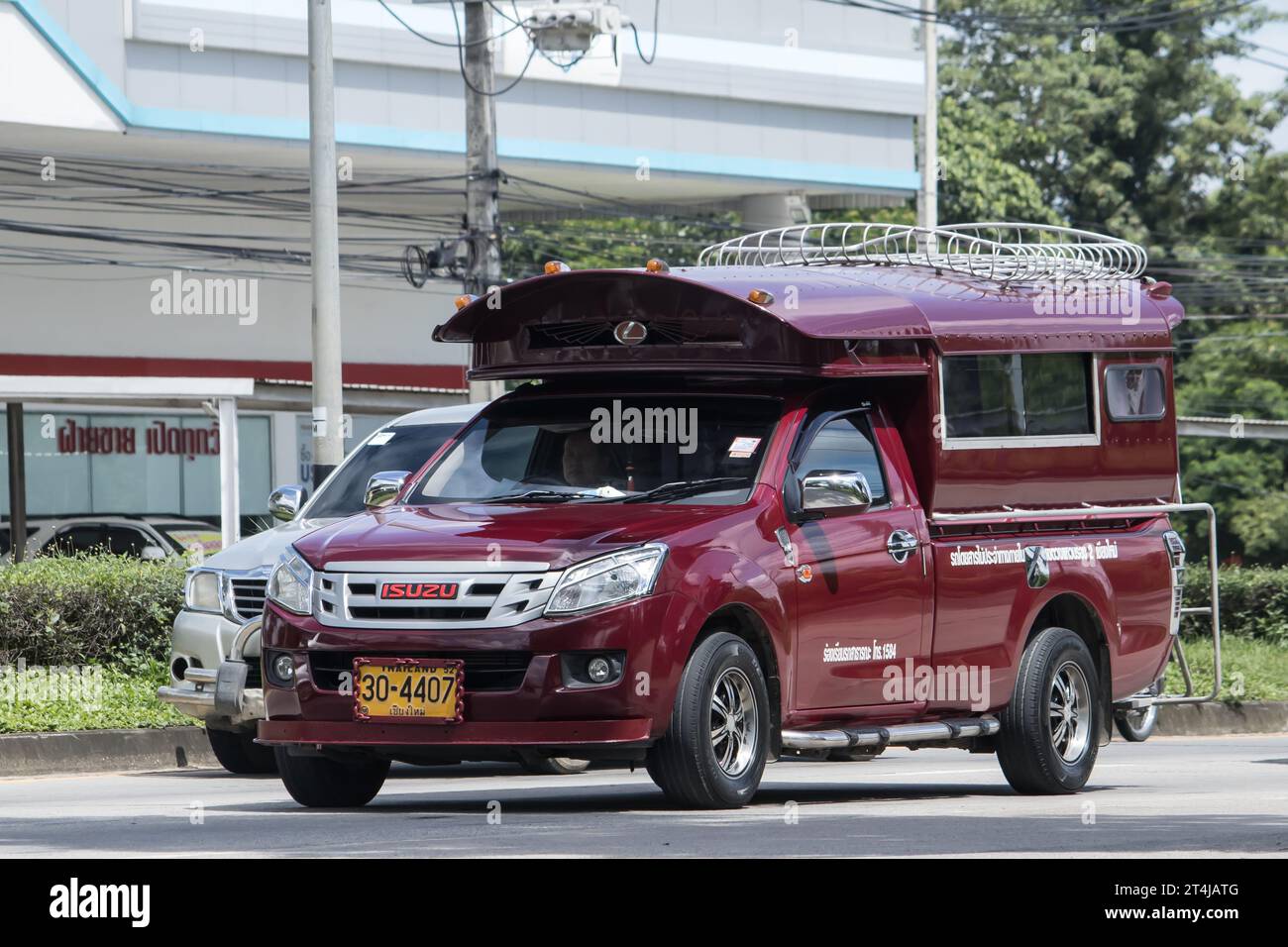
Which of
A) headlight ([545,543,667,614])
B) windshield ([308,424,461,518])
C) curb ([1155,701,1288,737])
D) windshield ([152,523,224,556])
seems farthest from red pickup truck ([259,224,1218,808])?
windshield ([152,523,224,556])

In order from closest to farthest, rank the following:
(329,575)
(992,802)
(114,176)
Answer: (329,575), (992,802), (114,176)

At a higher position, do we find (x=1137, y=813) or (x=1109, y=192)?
(x=1109, y=192)

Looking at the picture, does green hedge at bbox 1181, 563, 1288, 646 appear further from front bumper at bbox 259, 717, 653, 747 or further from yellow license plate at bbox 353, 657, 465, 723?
yellow license plate at bbox 353, 657, 465, 723

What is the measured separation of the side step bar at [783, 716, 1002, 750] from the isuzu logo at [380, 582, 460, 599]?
1.78 m

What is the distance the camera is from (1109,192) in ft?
176

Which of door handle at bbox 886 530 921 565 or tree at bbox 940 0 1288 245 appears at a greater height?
tree at bbox 940 0 1288 245

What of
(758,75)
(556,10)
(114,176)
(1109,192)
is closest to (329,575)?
(556,10)

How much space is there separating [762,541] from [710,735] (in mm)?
925

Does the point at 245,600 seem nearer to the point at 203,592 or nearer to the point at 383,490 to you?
the point at 203,592

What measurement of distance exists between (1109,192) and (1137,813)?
44514 mm

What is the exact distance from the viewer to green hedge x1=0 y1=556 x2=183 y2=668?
1650 cm

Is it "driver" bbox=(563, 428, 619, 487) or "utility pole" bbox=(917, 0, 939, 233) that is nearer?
"driver" bbox=(563, 428, 619, 487)

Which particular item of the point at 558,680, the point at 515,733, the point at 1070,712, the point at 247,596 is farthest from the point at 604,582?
the point at 247,596
